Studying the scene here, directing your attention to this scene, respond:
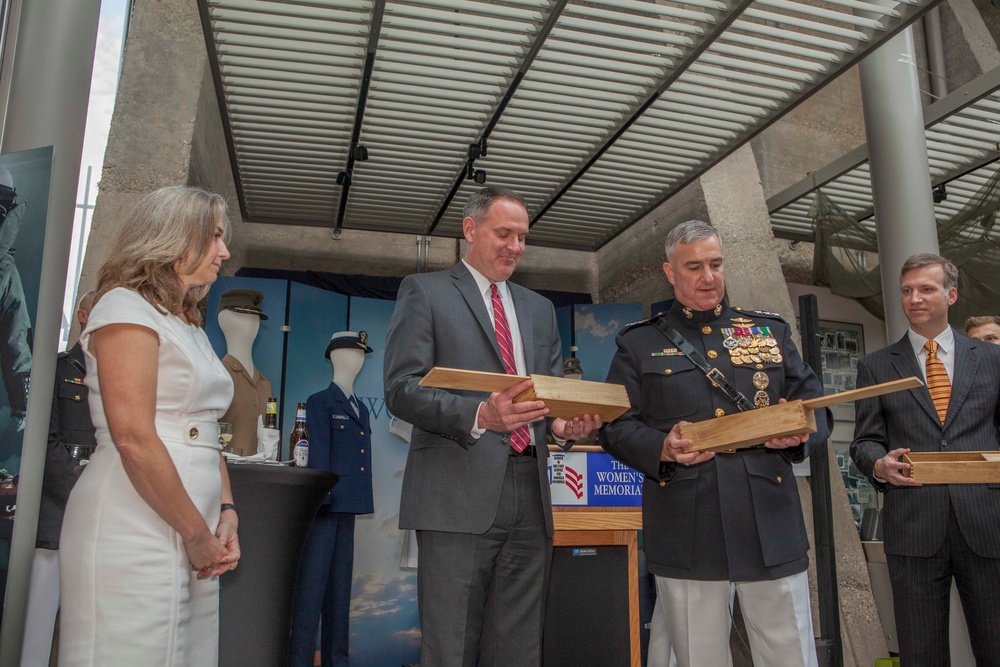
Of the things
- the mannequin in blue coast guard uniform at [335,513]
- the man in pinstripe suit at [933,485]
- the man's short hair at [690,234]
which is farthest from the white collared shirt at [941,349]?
the mannequin in blue coast guard uniform at [335,513]

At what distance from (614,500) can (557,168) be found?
291cm

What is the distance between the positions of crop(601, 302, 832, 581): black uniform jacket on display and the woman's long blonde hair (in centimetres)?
138

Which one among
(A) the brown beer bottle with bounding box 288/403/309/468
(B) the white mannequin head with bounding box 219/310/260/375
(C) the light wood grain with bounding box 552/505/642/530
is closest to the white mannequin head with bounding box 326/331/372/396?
(B) the white mannequin head with bounding box 219/310/260/375

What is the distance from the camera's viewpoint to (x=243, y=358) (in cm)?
504

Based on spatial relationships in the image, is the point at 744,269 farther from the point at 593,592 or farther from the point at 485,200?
the point at 485,200

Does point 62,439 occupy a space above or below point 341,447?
below

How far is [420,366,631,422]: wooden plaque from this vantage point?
1898 mm

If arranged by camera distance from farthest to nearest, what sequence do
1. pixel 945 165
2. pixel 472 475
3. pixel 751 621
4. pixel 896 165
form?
pixel 945 165 → pixel 896 165 → pixel 751 621 → pixel 472 475

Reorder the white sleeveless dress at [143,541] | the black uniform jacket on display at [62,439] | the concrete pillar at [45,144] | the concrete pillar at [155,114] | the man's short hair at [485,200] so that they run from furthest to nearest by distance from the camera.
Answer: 1. the concrete pillar at [155,114]
2. the black uniform jacket on display at [62,439]
3. the man's short hair at [485,200]
4. the concrete pillar at [45,144]
5. the white sleeveless dress at [143,541]

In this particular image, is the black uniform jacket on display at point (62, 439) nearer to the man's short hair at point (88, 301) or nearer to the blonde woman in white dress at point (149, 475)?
the man's short hair at point (88, 301)

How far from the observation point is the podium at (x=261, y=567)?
101 inches

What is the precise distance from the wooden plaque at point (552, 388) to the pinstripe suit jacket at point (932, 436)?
136 centimetres

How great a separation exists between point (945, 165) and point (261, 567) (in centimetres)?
675

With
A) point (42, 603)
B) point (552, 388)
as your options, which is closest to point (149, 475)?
point (552, 388)
